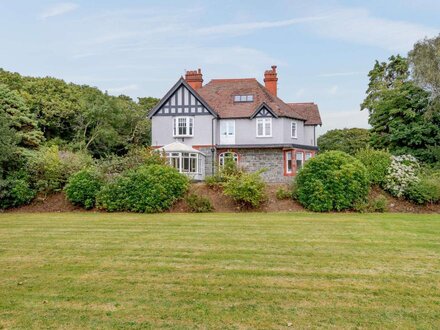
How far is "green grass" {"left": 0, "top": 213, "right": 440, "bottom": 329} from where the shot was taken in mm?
4344

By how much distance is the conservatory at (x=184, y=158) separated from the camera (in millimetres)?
23097

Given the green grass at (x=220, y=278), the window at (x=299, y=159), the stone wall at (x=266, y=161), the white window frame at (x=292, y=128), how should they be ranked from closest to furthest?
1. the green grass at (x=220, y=278)
2. the stone wall at (x=266, y=161)
3. the white window frame at (x=292, y=128)
4. the window at (x=299, y=159)

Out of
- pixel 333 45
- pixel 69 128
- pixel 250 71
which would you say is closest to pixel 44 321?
pixel 333 45

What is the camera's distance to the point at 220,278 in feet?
19.2

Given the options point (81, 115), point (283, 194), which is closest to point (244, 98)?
point (283, 194)

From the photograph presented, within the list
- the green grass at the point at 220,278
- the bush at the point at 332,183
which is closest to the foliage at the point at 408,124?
the bush at the point at 332,183

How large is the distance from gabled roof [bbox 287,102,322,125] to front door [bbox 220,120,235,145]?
5800 millimetres

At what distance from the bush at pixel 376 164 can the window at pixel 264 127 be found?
9229 millimetres

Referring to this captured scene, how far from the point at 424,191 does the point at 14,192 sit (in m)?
18.1

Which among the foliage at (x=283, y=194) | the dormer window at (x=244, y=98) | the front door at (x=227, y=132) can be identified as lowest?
the foliage at (x=283, y=194)

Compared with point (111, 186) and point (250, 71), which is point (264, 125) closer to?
point (250, 71)

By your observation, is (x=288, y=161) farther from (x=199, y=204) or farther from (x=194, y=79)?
(x=199, y=204)

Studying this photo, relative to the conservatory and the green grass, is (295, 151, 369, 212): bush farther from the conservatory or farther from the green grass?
the conservatory

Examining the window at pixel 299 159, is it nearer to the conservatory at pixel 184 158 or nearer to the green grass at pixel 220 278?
the conservatory at pixel 184 158
